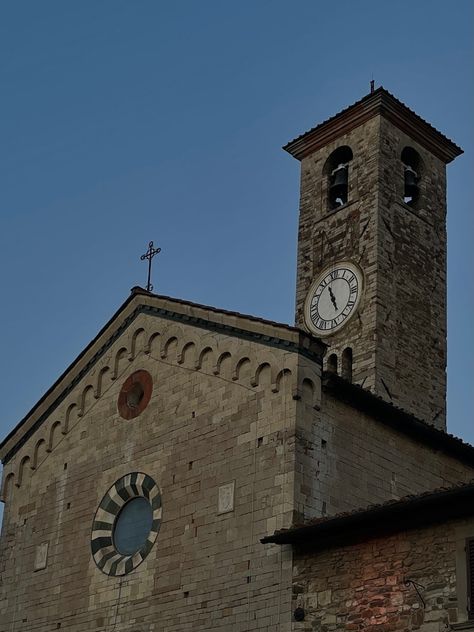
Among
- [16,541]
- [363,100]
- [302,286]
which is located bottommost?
[16,541]

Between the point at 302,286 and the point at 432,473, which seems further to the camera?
the point at 302,286

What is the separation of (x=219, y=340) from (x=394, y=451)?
340 centimetres

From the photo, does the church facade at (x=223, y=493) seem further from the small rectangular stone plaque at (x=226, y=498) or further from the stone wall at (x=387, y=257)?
the stone wall at (x=387, y=257)

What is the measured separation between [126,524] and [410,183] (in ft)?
45.4

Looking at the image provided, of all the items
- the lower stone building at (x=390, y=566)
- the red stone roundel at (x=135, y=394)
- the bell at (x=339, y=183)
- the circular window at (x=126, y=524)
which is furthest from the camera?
the bell at (x=339, y=183)

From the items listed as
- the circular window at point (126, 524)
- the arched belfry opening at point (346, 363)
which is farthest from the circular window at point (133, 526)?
the arched belfry opening at point (346, 363)

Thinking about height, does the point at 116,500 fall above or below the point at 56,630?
above

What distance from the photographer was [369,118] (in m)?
31.0

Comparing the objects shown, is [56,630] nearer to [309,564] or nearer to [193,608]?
[193,608]

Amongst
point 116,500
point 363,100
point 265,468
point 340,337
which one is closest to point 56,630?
point 116,500

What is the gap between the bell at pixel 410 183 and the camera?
31.2m

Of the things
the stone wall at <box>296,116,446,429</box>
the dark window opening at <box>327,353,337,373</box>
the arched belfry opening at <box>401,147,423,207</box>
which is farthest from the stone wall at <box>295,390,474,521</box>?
the arched belfry opening at <box>401,147,423,207</box>

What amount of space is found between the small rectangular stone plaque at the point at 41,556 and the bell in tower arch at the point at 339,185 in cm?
1305

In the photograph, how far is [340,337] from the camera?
94.8ft
